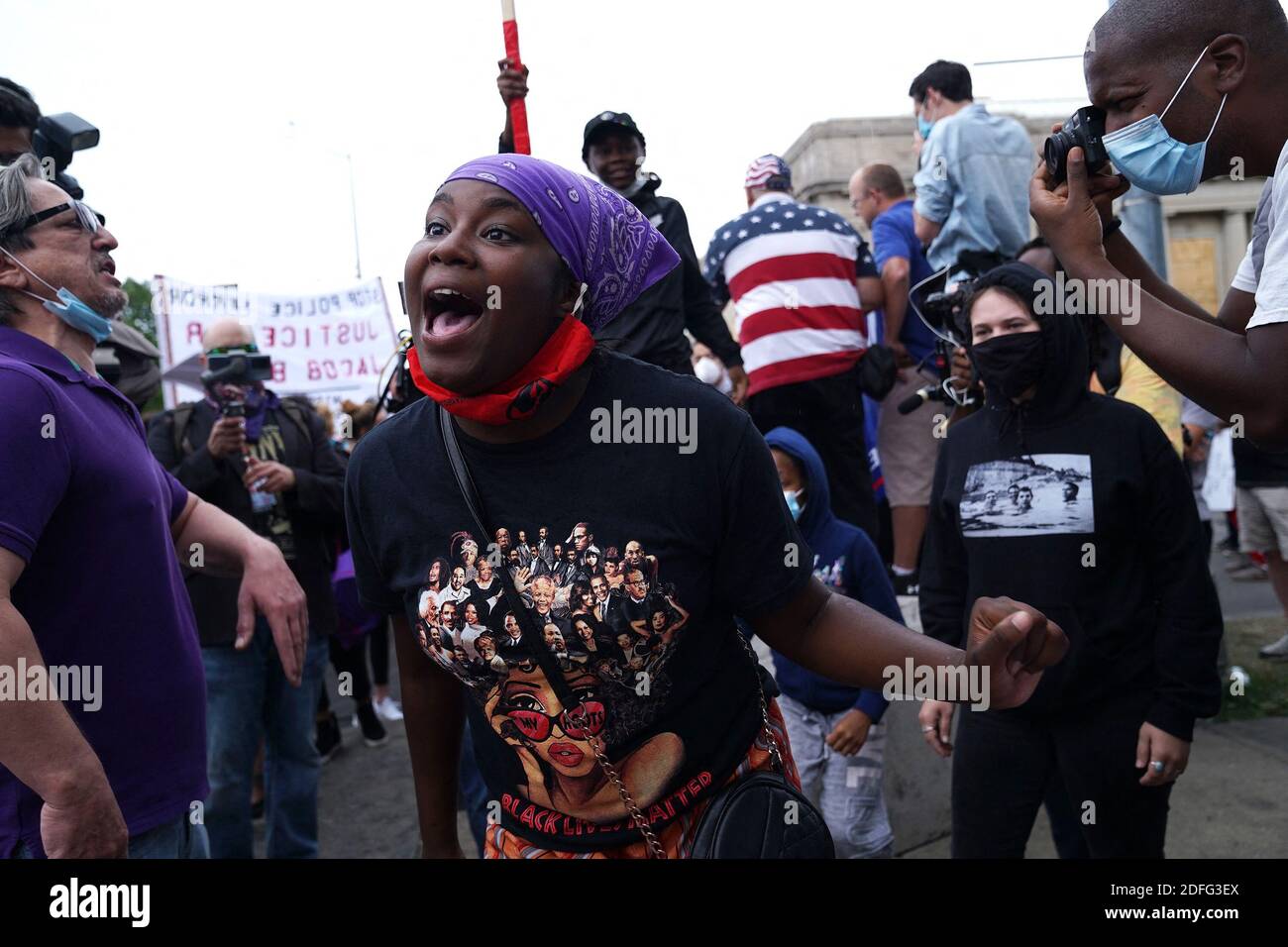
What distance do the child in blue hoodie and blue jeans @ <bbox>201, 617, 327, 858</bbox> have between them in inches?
79.8

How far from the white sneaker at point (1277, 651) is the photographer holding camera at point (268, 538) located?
5.68 meters

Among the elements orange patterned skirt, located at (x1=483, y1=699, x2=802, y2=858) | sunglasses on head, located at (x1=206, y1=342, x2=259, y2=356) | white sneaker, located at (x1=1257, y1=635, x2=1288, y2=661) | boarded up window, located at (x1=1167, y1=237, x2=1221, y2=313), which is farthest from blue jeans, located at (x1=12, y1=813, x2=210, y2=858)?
boarded up window, located at (x1=1167, y1=237, x2=1221, y2=313)

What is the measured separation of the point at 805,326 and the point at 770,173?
0.89 m

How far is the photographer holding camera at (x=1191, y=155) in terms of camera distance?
1.92m

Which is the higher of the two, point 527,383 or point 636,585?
point 527,383

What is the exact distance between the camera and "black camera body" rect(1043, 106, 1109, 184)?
2260mm

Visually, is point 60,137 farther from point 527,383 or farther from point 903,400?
point 903,400

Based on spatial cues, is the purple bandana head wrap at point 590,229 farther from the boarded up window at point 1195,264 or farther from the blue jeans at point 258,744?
the boarded up window at point 1195,264

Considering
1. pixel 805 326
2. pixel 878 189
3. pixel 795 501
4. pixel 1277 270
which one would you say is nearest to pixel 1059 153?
pixel 1277 270

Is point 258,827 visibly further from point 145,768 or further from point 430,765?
point 430,765

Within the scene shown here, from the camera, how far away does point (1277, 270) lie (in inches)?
73.9

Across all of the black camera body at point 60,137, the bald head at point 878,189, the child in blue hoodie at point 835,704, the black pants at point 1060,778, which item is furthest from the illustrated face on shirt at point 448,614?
the bald head at point 878,189

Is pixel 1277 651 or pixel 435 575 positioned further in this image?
pixel 1277 651

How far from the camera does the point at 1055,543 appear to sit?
9.88 feet
